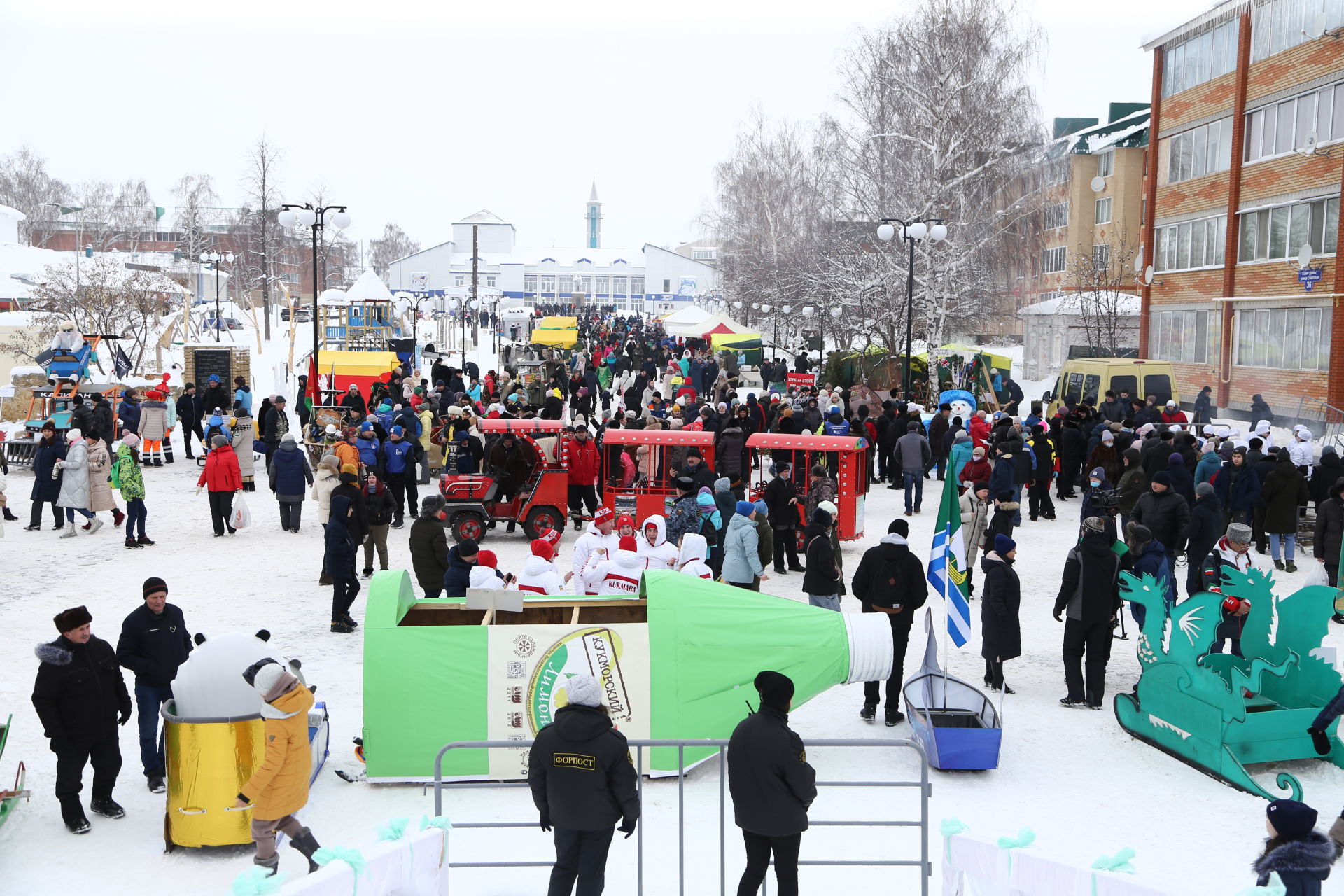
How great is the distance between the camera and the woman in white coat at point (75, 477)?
14633 mm

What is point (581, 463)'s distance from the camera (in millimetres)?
15250

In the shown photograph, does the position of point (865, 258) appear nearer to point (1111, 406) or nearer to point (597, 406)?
point (597, 406)

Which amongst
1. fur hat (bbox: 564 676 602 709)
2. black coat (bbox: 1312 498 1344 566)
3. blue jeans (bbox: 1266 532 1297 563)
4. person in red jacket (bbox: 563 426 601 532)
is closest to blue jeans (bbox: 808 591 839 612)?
fur hat (bbox: 564 676 602 709)

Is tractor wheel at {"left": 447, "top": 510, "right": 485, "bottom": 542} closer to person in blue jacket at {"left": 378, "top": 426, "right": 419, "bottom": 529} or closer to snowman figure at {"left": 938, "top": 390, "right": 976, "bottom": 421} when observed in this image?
person in blue jacket at {"left": 378, "top": 426, "right": 419, "bottom": 529}

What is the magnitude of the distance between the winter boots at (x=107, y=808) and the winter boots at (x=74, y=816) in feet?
0.58

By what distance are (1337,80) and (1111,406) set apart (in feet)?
38.2

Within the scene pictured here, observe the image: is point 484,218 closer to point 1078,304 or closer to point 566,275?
point 566,275

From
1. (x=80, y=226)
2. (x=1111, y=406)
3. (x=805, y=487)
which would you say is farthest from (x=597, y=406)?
(x=80, y=226)

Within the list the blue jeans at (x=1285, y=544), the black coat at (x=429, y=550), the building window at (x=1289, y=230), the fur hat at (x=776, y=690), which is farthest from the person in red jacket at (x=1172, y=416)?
the fur hat at (x=776, y=690)

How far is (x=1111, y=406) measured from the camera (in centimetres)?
1953

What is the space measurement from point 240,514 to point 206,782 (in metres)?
8.91

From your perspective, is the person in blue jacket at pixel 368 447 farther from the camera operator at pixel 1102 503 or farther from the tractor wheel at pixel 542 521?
the camera operator at pixel 1102 503

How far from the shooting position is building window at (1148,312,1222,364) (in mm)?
31203

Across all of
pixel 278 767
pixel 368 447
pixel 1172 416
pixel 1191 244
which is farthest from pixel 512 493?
pixel 1191 244
